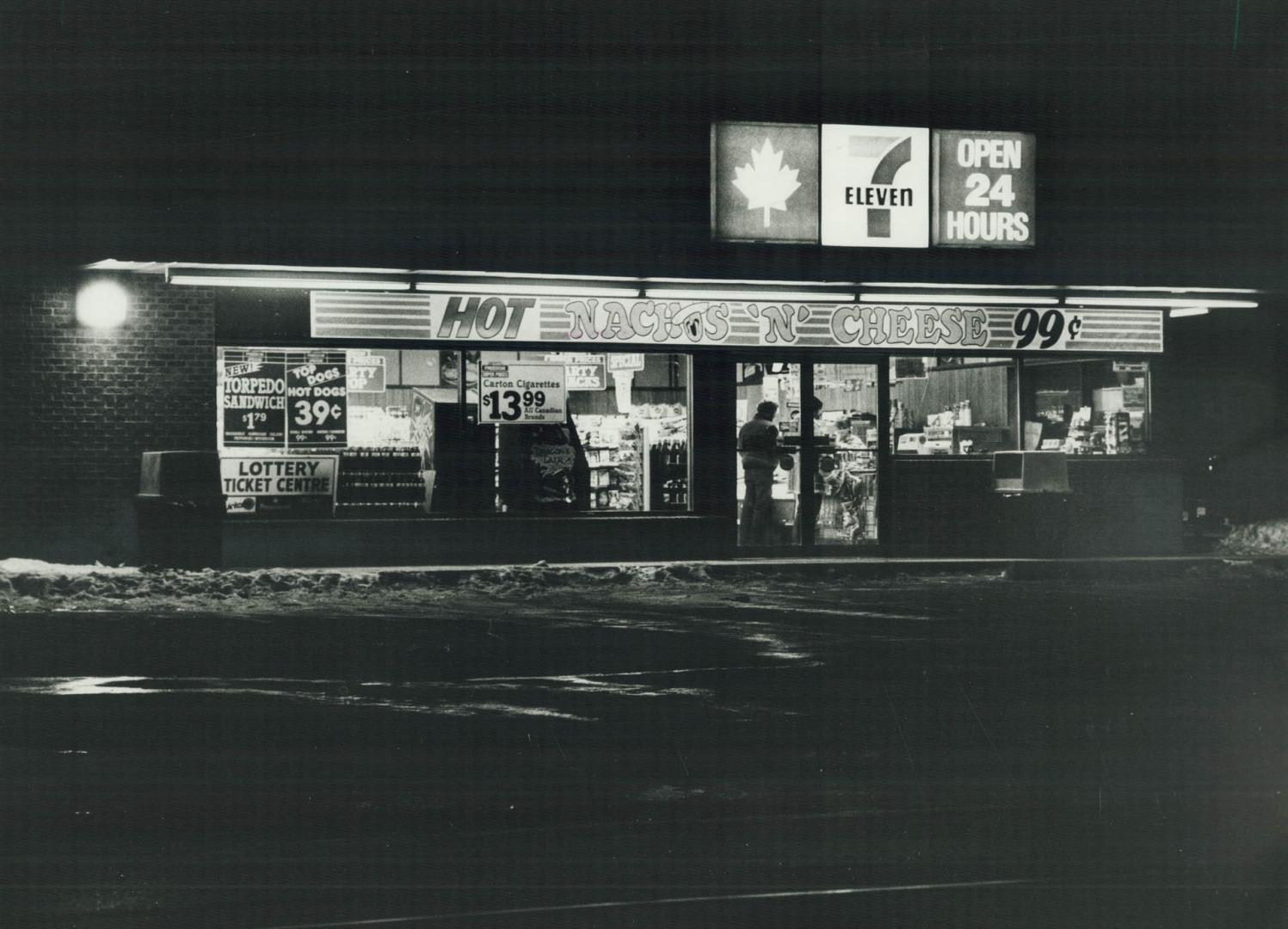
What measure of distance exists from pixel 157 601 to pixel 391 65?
7.36m

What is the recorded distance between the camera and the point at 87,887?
18.4 ft

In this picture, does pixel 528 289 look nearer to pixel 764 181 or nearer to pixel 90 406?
pixel 764 181

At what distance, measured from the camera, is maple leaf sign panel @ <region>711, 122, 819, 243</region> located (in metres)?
18.2

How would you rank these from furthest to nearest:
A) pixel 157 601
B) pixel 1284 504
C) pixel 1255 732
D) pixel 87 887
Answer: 1. pixel 1284 504
2. pixel 157 601
3. pixel 1255 732
4. pixel 87 887

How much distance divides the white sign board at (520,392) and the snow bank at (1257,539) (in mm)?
9157

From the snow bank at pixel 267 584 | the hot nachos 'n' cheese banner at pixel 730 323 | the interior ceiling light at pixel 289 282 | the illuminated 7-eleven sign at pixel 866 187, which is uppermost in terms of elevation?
the illuminated 7-eleven sign at pixel 866 187

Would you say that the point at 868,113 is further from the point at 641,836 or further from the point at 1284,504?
the point at 641,836

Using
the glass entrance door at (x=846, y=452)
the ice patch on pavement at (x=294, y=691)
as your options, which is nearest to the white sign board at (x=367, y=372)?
the glass entrance door at (x=846, y=452)

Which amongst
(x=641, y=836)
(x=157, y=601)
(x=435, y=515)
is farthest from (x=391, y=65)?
(x=641, y=836)

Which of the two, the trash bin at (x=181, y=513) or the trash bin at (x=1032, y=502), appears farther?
the trash bin at (x=1032, y=502)

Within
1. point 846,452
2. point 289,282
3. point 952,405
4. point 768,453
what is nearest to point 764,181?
point 768,453

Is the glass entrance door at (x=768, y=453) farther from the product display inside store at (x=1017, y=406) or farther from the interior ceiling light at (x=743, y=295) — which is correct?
the product display inside store at (x=1017, y=406)

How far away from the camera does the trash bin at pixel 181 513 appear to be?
15.9 m

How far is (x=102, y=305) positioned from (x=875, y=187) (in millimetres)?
9236
